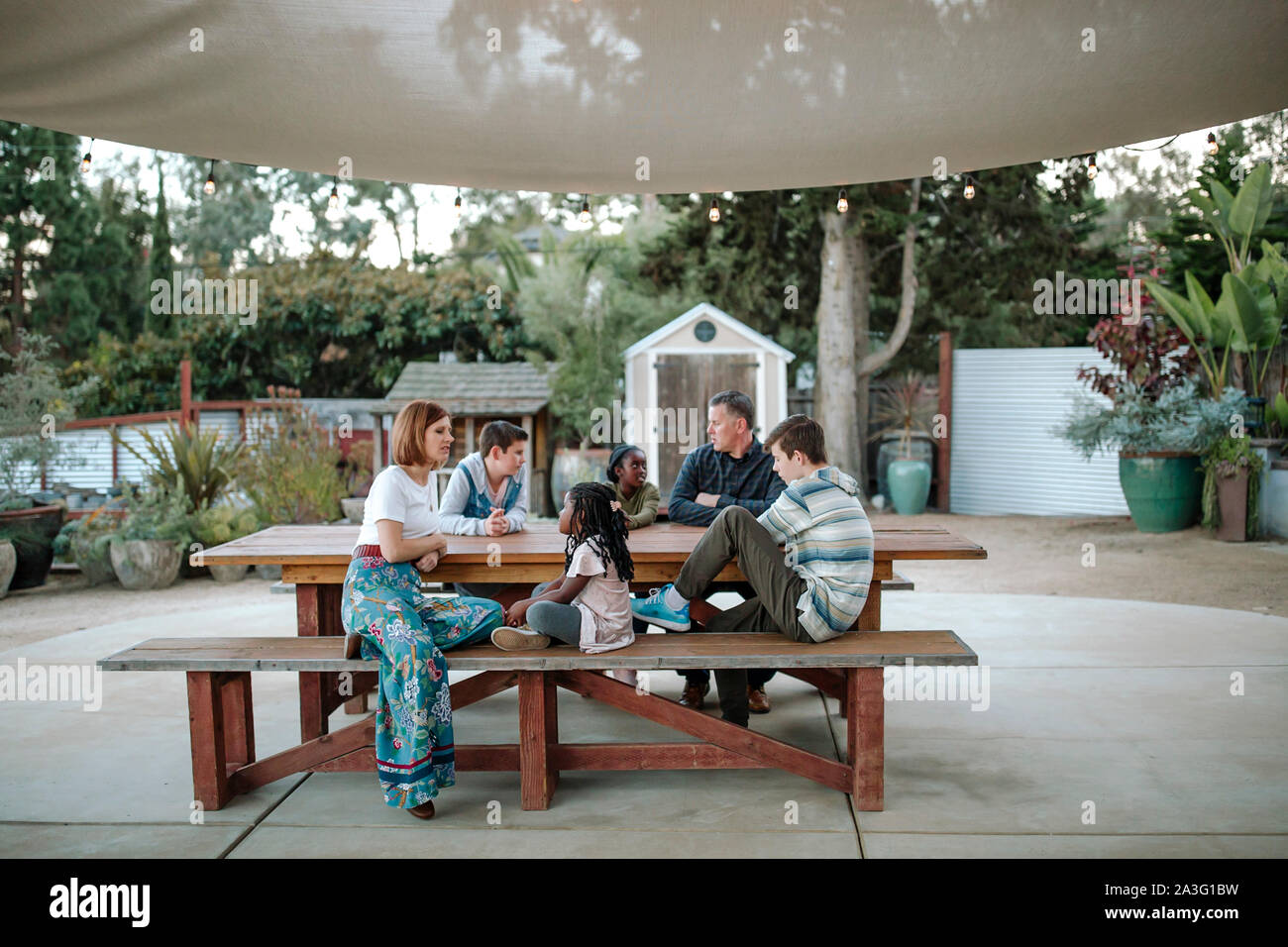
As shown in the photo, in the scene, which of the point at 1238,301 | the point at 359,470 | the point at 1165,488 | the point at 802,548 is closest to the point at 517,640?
the point at 802,548

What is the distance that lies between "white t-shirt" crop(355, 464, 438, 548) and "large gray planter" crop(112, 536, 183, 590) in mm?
5496

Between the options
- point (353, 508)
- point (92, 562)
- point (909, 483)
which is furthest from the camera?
point (909, 483)

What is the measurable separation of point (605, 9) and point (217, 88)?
162 cm

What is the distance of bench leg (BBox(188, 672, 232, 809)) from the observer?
11.6ft

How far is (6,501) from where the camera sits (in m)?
8.38

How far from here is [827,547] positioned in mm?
3691

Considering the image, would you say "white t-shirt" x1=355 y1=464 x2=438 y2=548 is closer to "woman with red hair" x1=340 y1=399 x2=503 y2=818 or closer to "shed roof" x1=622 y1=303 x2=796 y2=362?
"woman with red hair" x1=340 y1=399 x2=503 y2=818

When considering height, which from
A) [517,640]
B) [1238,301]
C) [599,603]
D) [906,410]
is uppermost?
[1238,301]

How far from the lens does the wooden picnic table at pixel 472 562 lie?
13.4 feet

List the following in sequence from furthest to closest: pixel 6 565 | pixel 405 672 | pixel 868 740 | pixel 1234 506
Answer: pixel 1234 506 → pixel 6 565 → pixel 868 740 → pixel 405 672

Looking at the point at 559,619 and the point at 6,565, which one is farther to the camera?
the point at 6,565

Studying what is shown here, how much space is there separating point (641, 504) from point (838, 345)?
8.35 metres

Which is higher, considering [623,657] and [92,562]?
[623,657]

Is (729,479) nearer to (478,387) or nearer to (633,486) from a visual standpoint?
(633,486)
